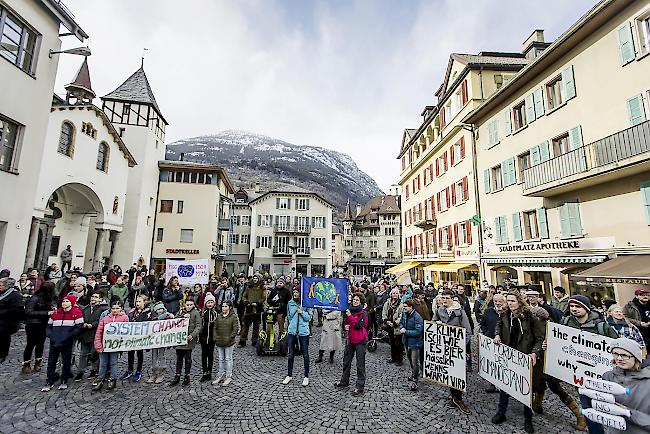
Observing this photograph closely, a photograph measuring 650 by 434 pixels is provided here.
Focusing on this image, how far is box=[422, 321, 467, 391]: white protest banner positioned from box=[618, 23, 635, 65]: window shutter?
1439cm

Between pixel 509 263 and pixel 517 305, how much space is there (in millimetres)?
15453

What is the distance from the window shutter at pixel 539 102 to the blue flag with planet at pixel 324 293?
52.7ft

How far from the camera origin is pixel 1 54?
12375mm

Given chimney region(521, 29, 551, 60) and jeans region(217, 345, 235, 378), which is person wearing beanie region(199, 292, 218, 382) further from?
chimney region(521, 29, 551, 60)

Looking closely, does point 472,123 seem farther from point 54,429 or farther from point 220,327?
point 54,429

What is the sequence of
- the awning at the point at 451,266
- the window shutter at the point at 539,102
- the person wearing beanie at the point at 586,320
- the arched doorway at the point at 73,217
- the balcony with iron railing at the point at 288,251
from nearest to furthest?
the person wearing beanie at the point at 586,320 < the window shutter at the point at 539,102 < the arched doorway at the point at 73,217 < the awning at the point at 451,266 < the balcony with iron railing at the point at 288,251

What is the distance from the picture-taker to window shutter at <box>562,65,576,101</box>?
51.2ft

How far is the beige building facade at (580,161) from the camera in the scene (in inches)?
502

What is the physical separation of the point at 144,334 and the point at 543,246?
18.2 meters

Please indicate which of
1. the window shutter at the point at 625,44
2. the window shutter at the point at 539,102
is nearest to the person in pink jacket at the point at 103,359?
the window shutter at the point at 625,44

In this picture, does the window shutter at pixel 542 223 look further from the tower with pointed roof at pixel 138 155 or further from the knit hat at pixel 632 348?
the tower with pointed roof at pixel 138 155

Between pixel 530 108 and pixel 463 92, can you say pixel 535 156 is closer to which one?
pixel 530 108

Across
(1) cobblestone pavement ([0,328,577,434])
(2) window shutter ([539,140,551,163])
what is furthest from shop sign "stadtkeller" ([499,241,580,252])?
(1) cobblestone pavement ([0,328,577,434])

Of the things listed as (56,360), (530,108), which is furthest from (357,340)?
(530,108)
